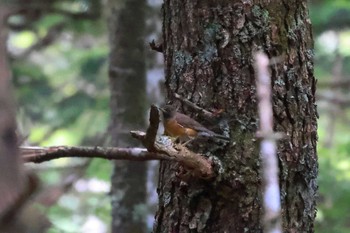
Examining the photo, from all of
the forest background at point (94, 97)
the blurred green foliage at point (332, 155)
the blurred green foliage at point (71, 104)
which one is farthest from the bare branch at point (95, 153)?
the blurred green foliage at point (71, 104)

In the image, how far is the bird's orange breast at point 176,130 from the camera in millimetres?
1610

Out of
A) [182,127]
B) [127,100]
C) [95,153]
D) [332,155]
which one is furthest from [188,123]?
[332,155]

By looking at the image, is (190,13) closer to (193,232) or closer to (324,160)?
(193,232)

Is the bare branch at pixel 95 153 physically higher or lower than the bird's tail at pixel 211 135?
lower

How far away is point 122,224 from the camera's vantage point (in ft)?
12.5

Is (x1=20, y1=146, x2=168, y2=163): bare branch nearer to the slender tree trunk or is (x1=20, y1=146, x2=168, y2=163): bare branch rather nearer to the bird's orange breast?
the bird's orange breast

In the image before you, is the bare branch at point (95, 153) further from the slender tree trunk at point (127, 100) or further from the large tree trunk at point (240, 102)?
the slender tree trunk at point (127, 100)

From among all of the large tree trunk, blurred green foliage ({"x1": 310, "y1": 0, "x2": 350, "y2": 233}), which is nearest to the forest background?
blurred green foliage ({"x1": 310, "y1": 0, "x2": 350, "y2": 233})

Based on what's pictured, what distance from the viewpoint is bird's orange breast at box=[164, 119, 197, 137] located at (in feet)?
5.28

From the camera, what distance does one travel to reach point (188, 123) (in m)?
1.62

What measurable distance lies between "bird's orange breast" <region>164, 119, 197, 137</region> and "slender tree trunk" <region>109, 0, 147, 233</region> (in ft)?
7.12

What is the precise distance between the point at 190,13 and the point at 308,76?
37 cm

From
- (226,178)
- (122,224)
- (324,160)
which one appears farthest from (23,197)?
(324,160)

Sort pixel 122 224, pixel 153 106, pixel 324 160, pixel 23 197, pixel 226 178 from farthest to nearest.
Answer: pixel 324 160 < pixel 122 224 < pixel 226 178 < pixel 153 106 < pixel 23 197
